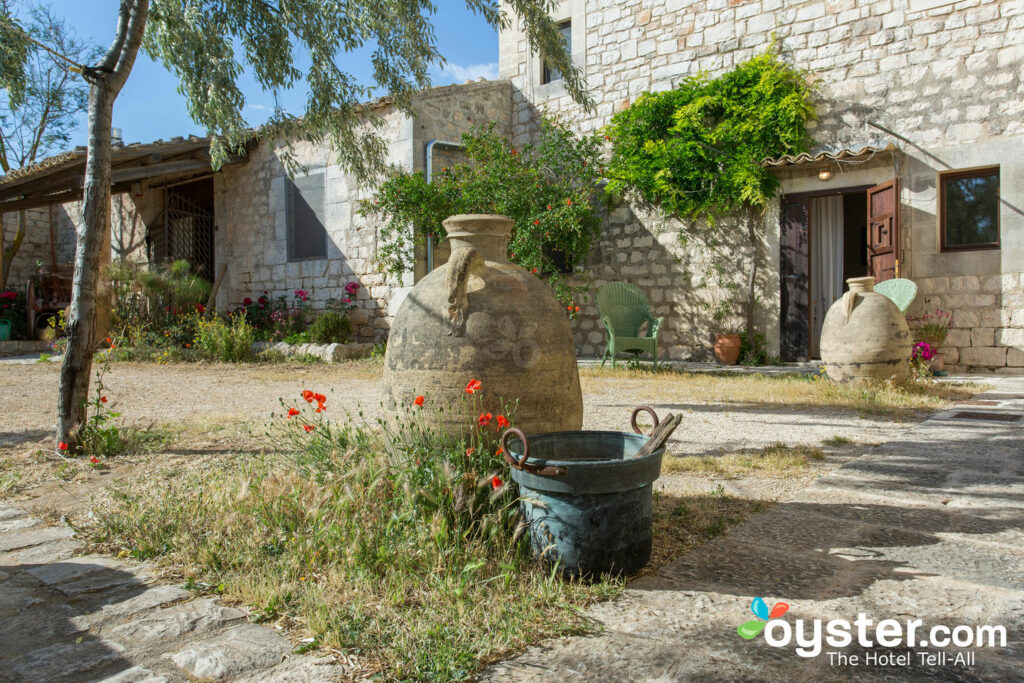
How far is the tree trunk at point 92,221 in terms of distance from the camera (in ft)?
13.0

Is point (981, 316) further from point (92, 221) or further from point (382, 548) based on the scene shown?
point (92, 221)

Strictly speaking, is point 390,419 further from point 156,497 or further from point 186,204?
point 186,204

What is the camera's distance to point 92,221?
4.00m

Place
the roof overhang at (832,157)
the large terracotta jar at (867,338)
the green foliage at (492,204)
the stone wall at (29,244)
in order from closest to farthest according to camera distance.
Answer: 1. the large terracotta jar at (867,338)
2. the roof overhang at (832,157)
3. the green foliage at (492,204)
4. the stone wall at (29,244)

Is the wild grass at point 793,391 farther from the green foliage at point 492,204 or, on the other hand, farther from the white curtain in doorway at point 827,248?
the white curtain in doorway at point 827,248

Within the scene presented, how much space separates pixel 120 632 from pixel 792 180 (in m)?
8.98

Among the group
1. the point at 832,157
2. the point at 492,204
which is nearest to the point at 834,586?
the point at 832,157

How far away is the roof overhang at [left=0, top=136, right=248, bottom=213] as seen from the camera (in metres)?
10.1

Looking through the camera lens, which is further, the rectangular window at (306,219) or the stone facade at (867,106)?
the rectangular window at (306,219)

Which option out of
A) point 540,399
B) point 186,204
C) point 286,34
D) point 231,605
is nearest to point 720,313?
point 286,34

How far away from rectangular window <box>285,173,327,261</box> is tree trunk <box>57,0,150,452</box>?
701 centimetres

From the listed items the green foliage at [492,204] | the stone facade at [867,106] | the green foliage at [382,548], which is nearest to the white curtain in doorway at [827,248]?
the stone facade at [867,106]

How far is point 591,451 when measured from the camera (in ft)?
8.51

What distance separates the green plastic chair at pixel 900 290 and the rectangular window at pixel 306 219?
8.19 m
